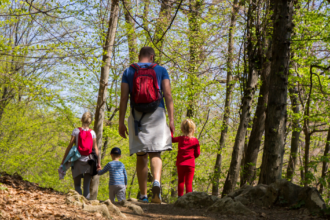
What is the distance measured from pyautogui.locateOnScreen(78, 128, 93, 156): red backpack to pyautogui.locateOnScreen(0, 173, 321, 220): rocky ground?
3.55ft

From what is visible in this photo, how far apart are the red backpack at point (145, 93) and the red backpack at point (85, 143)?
155cm

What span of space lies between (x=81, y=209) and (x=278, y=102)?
3.75 m

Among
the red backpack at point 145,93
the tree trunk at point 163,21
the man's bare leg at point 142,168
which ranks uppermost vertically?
the tree trunk at point 163,21

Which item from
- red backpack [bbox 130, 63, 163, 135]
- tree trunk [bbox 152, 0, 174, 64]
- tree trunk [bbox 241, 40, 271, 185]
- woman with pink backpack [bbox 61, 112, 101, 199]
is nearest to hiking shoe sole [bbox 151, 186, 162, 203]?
red backpack [bbox 130, 63, 163, 135]

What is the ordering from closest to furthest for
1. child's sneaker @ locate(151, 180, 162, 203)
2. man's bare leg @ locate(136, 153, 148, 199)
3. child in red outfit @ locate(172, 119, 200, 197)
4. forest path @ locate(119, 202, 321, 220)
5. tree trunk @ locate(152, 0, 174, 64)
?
forest path @ locate(119, 202, 321, 220), child's sneaker @ locate(151, 180, 162, 203), man's bare leg @ locate(136, 153, 148, 199), tree trunk @ locate(152, 0, 174, 64), child in red outfit @ locate(172, 119, 200, 197)

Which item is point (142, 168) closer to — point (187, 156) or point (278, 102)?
point (187, 156)

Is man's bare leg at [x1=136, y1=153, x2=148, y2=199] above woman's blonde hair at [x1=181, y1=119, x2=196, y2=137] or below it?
below

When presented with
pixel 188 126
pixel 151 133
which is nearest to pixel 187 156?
pixel 188 126

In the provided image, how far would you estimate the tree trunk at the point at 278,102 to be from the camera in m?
5.15

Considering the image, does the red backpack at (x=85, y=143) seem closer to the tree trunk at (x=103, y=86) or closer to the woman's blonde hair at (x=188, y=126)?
the woman's blonde hair at (x=188, y=126)

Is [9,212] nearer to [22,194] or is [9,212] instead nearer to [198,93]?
[22,194]

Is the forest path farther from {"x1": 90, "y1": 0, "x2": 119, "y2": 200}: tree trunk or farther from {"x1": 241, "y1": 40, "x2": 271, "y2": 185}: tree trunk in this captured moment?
{"x1": 90, "y1": 0, "x2": 119, "y2": 200}: tree trunk

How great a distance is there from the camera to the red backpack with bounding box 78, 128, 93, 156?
5.00 metres

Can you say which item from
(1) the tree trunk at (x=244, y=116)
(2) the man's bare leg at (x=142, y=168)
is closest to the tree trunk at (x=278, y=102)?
(1) the tree trunk at (x=244, y=116)
